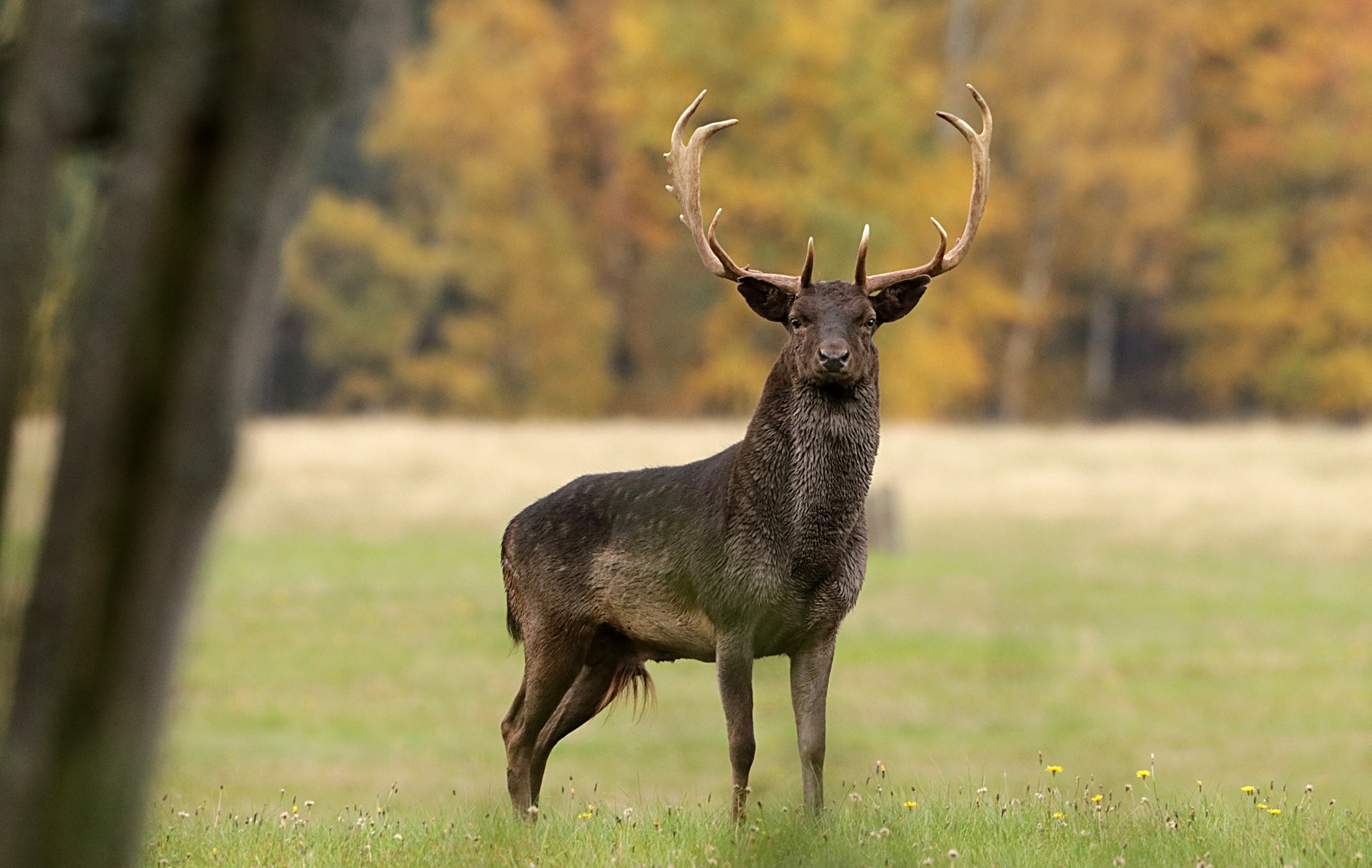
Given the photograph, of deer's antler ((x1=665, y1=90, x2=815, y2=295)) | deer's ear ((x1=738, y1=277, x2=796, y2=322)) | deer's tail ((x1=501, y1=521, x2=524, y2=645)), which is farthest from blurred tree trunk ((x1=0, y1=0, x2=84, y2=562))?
deer's tail ((x1=501, y1=521, x2=524, y2=645))

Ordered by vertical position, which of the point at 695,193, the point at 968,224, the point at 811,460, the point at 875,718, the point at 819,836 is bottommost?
the point at 875,718

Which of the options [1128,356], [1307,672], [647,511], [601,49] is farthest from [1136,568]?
[1128,356]

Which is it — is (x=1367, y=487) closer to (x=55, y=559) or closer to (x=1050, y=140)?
(x=1050, y=140)

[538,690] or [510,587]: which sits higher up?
[510,587]

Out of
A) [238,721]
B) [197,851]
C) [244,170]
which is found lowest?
[238,721]

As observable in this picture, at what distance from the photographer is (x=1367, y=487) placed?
24.8 meters

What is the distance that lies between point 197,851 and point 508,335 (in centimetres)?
3657

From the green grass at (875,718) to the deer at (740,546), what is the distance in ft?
0.59

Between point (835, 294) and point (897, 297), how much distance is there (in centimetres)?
29

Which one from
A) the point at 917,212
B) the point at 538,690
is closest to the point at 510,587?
the point at 538,690

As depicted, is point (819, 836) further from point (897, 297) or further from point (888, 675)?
point (888, 675)

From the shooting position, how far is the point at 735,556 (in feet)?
16.6

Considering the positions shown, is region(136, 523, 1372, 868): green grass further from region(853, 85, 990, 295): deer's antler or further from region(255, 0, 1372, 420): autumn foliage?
region(255, 0, 1372, 420): autumn foliage

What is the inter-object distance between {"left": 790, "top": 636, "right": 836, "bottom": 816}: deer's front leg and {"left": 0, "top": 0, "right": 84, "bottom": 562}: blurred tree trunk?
3.03m
